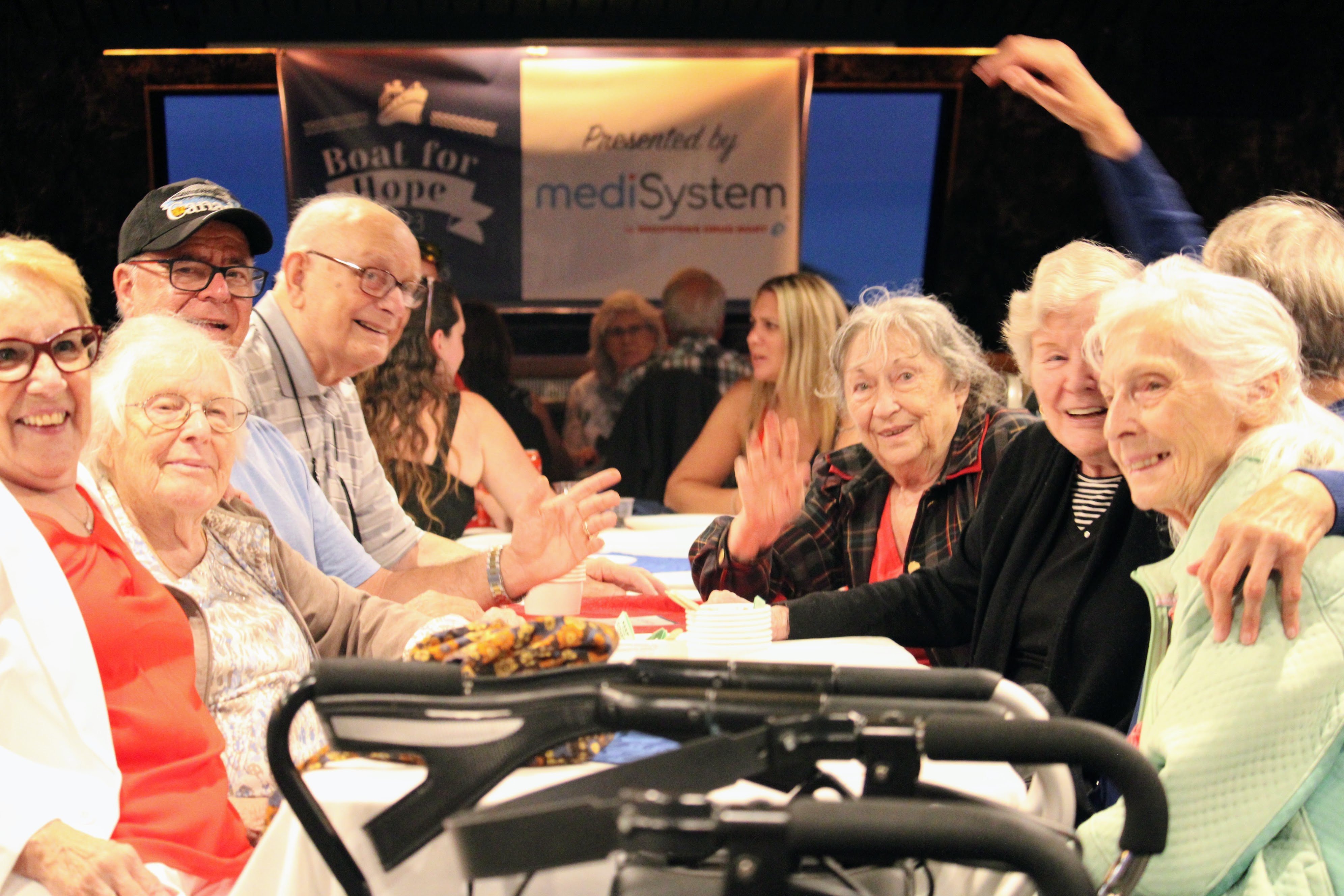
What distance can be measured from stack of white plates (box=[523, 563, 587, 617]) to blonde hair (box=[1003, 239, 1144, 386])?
1044 millimetres

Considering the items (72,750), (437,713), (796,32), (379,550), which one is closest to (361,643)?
(72,750)

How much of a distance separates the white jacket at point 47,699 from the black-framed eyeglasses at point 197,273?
1221 millimetres

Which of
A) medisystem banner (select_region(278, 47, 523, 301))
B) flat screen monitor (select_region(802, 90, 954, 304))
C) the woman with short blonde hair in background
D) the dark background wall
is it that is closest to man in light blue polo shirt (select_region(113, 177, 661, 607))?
the woman with short blonde hair in background

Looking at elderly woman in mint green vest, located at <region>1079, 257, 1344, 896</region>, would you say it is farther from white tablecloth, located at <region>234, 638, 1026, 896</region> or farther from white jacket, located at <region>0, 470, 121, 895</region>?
white jacket, located at <region>0, 470, 121, 895</region>

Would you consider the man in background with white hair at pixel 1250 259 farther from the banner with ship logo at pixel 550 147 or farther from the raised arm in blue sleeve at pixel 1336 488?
the banner with ship logo at pixel 550 147

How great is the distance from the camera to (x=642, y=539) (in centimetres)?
376

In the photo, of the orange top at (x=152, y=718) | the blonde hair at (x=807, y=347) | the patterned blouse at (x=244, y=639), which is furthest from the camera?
the blonde hair at (x=807, y=347)

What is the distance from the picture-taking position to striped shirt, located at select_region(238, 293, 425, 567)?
296 centimetres

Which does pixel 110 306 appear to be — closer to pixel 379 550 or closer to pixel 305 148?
pixel 305 148

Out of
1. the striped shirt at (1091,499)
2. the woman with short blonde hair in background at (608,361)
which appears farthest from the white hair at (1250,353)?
the woman with short blonde hair in background at (608,361)

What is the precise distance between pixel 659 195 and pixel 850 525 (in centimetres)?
414

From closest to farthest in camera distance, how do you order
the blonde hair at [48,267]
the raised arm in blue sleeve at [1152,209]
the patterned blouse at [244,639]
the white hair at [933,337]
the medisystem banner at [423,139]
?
the blonde hair at [48,267] → the patterned blouse at [244,639] → the raised arm in blue sleeve at [1152,209] → the white hair at [933,337] → the medisystem banner at [423,139]

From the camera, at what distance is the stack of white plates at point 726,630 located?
2100mm

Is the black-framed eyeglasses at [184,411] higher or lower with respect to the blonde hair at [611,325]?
higher
